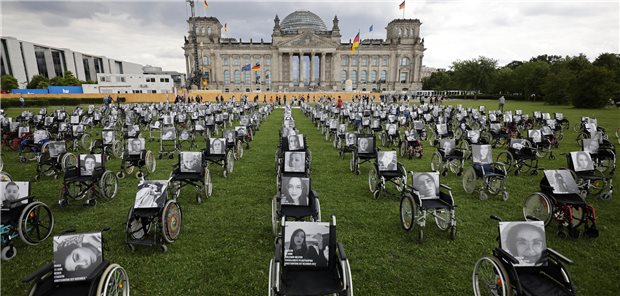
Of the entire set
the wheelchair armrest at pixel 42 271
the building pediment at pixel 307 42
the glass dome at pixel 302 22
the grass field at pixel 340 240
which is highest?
the glass dome at pixel 302 22

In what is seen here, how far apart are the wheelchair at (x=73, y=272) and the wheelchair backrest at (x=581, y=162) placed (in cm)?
1020

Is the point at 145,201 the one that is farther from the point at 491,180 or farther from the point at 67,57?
the point at 67,57

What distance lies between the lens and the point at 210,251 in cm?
567

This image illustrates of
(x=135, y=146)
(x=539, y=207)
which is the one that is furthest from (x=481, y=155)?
(x=135, y=146)

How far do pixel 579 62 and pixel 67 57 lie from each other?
125 metres

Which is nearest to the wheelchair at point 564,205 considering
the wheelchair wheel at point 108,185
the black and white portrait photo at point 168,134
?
the wheelchair wheel at point 108,185

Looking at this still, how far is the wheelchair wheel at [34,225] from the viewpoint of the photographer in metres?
5.54

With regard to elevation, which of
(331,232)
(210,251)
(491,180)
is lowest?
(210,251)

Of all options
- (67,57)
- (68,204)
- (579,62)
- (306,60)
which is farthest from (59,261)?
(67,57)

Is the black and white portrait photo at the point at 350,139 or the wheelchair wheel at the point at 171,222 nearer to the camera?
the wheelchair wheel at the point at 171,222

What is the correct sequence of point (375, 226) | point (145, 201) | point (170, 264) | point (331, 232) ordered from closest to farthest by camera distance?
point (331, 232) → point (170, 264) → point (145, 201) → point (375, 226)

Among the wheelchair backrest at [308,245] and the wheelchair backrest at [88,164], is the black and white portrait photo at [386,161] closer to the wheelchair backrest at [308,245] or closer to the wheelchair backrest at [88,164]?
the wheelchair backrest at [308,245]

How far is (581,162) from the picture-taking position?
7793mm

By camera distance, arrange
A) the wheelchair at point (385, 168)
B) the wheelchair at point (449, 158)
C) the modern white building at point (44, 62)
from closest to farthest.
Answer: the wheelchair at point (385, 168)
the wheelchair at point (449, 158)
the modern white building at point (44, 62)
